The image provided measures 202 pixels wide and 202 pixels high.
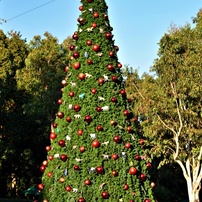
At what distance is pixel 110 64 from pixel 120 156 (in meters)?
1.50

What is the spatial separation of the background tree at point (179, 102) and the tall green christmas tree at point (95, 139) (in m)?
8.92

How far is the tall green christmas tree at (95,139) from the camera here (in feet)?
17.3

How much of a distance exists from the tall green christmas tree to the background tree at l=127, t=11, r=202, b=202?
892 centimetres

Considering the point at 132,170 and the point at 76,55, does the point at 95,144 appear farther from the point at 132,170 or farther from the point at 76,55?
the point at 76,55

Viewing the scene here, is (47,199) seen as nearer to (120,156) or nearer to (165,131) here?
(120,156)

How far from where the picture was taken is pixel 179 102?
15.4 meters

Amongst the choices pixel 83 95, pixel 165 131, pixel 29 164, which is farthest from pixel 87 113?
pixel 29 164

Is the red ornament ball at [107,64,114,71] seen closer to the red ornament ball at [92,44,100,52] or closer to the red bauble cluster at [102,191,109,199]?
the red ornament ball at [92,44,100,52]

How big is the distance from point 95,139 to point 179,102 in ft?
34.7

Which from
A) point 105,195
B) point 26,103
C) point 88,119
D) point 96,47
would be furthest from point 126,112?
point 26,103

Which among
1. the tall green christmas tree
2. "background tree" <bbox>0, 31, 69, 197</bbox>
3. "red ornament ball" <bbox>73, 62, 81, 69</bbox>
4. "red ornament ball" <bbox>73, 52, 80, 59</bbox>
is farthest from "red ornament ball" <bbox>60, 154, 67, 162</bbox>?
"background tree" <bbox>0, 31, 69, 197</bbox>

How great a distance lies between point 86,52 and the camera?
5.96 meters

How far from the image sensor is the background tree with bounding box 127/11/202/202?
47.6 ft

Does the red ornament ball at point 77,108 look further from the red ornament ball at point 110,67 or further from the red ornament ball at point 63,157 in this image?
the red ornament ball at point 110,67
